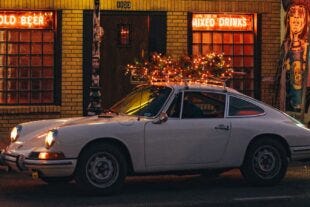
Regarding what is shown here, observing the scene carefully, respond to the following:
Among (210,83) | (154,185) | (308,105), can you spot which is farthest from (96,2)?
(308,105)

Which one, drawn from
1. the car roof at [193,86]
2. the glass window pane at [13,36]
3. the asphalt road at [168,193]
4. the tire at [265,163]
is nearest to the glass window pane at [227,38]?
the glass window pane at [13,36]

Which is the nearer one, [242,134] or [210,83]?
[242,134]

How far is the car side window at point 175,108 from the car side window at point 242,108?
0.78 meters

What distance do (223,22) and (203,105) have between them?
6655 mm

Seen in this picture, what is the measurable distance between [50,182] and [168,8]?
674 centimetres

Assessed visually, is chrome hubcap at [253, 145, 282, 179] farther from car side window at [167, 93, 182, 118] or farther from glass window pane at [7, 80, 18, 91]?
glass window pane at [7, 80, 18, 91]

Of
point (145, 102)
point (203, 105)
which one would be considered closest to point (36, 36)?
point (145, 102)

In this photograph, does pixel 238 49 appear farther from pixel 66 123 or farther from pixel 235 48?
pixel 66 123

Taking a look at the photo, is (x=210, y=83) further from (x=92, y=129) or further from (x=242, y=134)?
(x=92, y=129)

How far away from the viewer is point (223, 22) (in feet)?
51.8

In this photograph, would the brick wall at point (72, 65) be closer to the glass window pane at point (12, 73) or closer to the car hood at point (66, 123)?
the glass window pane at point (12, 73)

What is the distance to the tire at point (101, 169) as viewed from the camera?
8602 mm

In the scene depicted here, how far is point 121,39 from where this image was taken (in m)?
15.4

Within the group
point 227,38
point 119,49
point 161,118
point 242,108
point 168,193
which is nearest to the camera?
point 161,118
